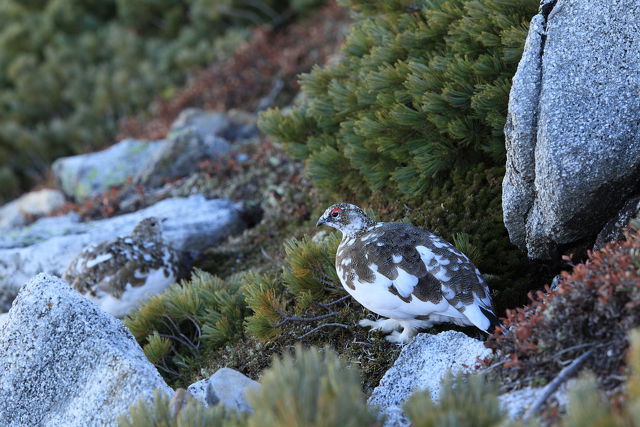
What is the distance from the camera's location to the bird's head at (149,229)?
221 inches

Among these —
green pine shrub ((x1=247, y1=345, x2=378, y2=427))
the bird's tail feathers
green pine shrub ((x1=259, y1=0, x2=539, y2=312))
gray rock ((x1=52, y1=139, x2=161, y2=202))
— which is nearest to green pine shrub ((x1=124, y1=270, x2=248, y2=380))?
green pine shrub ((x1=259, y1=0, x2=539, y2=312))

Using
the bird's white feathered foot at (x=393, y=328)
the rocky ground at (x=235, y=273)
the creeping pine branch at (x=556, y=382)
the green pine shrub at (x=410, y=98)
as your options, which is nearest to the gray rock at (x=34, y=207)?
the rocky ground at (x=235, y=273)

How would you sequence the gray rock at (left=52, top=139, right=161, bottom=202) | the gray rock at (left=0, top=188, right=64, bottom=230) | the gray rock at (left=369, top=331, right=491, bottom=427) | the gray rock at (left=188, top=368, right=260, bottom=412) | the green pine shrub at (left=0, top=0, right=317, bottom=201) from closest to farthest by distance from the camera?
the gray rock at (left=188, top=368, right=260, bottom=412) → the gray rock at (left=369, top=331, right=491, bottom=427) → the gray rock at (left=52, top=139, right=161, bottom=202) → the gray rock at (left=0, top=188, right=64, bottom=230) → the green pine shrub at (left=0, top=0, right=317, bottom=201)

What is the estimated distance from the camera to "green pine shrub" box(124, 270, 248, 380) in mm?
4301

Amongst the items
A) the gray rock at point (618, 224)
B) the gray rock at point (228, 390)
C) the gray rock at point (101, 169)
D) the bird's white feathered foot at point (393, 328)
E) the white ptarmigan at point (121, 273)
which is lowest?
the gray rock at point (101, 169)

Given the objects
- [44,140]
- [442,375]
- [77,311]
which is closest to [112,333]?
[77,311]

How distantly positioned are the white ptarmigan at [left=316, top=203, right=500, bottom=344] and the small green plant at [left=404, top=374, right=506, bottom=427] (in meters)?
0.88

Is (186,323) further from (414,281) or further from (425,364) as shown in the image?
(425,364)

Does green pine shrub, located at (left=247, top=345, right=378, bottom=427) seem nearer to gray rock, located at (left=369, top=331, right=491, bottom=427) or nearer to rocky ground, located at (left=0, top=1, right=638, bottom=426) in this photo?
rocky ground, located at (left=0, top=1, right=638, bottom=426)

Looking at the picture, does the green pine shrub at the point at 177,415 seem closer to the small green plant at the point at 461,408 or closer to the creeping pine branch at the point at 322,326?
the small green plant at the point at 461,408

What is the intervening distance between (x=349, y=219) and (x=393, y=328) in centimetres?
66

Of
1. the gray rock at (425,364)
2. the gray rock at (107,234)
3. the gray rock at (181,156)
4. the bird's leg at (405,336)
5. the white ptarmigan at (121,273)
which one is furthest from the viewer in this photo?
the gray rock at (181,156)

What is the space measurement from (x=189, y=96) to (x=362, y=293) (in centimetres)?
726

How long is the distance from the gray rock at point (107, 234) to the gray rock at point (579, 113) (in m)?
3.41
